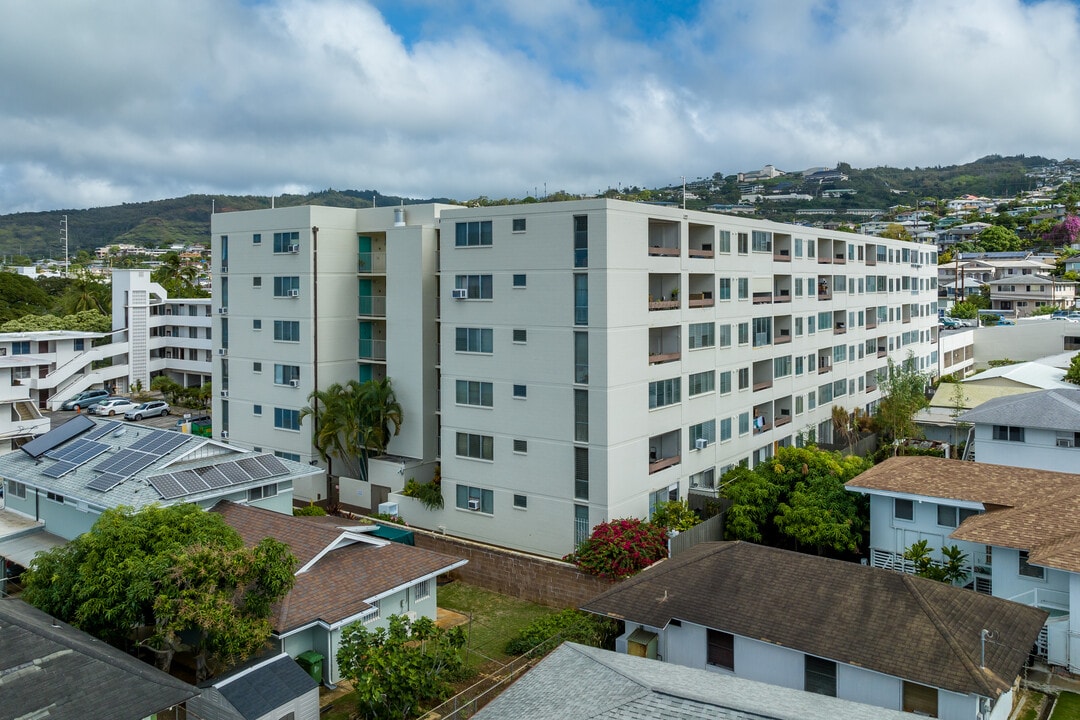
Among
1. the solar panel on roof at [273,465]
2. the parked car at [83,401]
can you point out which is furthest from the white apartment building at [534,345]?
the parked car at [83,401]

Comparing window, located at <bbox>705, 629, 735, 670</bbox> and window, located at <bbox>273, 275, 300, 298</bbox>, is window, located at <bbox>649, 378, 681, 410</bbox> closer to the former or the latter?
window, located at <bbox>705, 629, 735, 670</bbox>

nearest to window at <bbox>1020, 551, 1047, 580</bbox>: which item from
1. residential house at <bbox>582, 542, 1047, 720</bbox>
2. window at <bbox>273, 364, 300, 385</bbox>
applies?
residential house at <bbox>582, 542, 1047, 720</bbox>

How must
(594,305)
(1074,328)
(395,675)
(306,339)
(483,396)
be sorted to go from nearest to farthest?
(395,675) < (594,305) < (483,396) < (306,339) < (1074,328)

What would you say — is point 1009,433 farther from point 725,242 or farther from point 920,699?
point 920,699

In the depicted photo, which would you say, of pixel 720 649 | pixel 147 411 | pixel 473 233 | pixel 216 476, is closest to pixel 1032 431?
pixel 720 649

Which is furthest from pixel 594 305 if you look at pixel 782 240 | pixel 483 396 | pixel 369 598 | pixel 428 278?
pixel 782 240

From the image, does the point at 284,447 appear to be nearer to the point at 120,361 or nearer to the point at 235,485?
the point at 235,485
